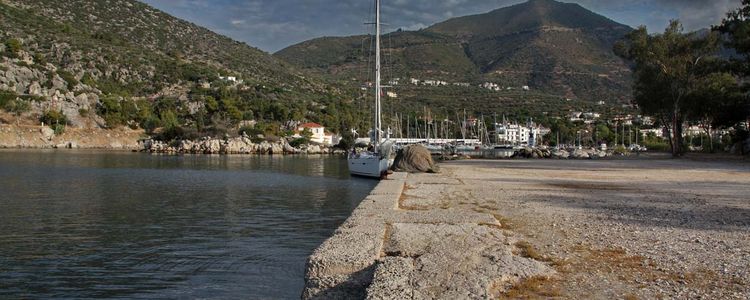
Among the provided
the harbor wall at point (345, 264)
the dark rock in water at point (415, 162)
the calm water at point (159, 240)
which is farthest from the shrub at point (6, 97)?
the harbor wall at point (345, 264)

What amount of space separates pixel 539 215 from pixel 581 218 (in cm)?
89

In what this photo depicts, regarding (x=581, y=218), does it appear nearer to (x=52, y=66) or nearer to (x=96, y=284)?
Answer: (x=96, y=284)

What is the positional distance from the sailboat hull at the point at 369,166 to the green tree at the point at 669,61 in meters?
26.5

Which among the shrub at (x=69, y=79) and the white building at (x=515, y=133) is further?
the white building at (x=515, y=133)

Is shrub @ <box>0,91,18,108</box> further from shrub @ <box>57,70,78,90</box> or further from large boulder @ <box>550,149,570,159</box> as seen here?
large boulder @ <box>550,149,570,159</box>

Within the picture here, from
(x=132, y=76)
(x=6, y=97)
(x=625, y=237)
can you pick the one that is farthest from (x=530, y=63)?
(x=625, y=237)

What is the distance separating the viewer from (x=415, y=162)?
3206cm

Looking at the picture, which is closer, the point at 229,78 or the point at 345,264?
the point at 345,264

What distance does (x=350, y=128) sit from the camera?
118562mm

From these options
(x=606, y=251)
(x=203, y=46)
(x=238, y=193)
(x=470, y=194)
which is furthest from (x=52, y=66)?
(x=606, y=251)

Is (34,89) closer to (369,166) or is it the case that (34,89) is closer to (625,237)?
(369,166)

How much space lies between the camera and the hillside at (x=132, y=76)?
315ft

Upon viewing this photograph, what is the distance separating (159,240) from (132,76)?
10784cm

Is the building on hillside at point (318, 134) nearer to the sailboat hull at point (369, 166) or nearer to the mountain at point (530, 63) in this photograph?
the mountain at point (530, 63)
